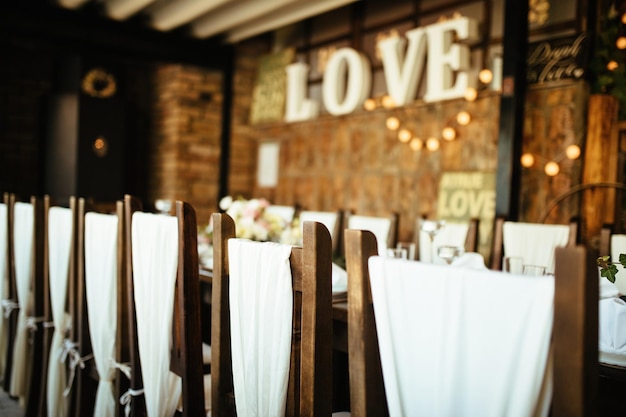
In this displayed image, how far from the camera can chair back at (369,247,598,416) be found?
3.23ft

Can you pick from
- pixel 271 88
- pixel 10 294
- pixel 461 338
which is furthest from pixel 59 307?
pixel 271 88

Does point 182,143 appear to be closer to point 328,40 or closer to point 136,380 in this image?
point 328,40

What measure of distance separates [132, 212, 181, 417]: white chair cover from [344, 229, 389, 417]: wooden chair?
2.39ft

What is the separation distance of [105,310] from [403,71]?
3.28 m

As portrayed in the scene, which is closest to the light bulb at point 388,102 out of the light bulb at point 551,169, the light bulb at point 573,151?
the light bulb at point 551,169

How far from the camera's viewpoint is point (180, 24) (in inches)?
221

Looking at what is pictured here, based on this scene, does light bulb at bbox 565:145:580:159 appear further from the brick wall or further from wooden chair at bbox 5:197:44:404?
the brick wall

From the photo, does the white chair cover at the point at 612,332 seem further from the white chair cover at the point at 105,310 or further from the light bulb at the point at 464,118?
the light bulb at the point at 464,118

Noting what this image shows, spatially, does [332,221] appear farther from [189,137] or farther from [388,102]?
[189,137]

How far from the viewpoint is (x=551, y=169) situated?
3.95m

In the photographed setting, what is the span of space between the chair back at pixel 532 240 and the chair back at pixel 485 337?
1903mm

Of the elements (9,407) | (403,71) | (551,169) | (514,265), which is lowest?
(9,407)

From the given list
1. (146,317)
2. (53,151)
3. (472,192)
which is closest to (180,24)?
(53,151)

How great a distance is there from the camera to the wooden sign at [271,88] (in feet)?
19.9
